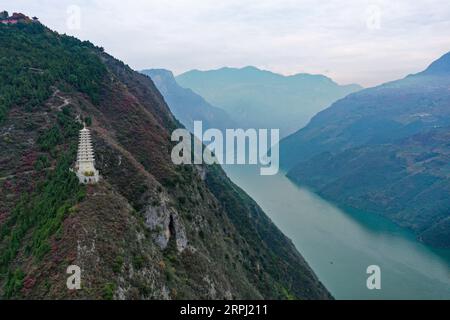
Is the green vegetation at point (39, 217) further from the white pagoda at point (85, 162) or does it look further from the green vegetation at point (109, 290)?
the green vegetation at point (109, 290)

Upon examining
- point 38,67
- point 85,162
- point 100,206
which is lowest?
→ point 100,206

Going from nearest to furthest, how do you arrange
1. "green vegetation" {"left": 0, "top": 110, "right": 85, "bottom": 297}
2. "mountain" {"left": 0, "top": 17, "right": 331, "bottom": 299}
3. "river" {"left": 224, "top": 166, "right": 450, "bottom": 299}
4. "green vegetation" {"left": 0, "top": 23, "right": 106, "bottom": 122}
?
"mountain" {"left": 0, "top": 17, "right": 331, "bottom": 299}
"green vegetation" {"left": 0, "top": 110, "right": 85, "bottom": 297}
"green vegetation" {"left": 0, "top": 23, "right": 106, "bottom": 122}
"river" {"left": 224, "top": 166, "right": 450, "bottom": 299}

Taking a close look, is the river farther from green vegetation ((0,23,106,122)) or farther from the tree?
the tree

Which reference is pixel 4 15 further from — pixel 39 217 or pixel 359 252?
pixel 359 252

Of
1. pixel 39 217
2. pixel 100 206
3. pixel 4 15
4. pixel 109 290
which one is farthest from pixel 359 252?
pixel 4 15

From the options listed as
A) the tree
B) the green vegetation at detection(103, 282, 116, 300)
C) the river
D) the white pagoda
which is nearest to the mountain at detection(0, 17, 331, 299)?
the green vegetation at detection(103, 282, 116, 300)
